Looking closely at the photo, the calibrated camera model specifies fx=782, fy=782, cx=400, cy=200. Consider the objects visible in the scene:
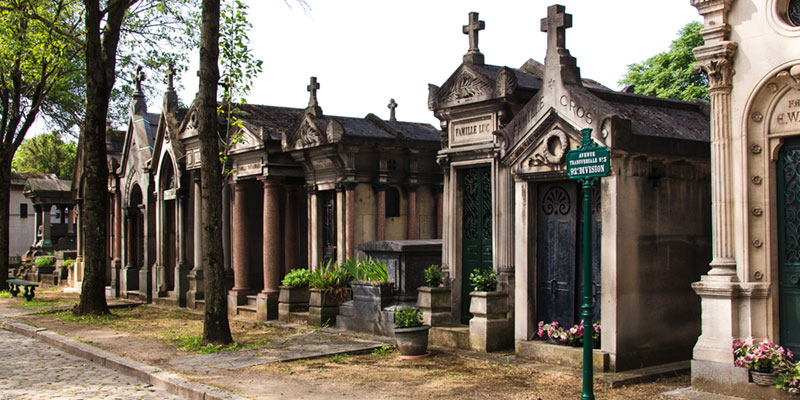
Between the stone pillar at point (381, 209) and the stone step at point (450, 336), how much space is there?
4265 mm

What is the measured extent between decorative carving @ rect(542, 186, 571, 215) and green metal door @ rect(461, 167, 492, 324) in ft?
5.62

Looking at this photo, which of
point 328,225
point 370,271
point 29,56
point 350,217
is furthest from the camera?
point 29,56

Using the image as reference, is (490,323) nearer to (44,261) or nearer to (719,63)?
(719,63)

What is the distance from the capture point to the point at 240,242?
1814 centimetres

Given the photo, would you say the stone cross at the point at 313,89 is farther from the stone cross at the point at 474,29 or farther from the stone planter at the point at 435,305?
the stone planter at the point at 435,305

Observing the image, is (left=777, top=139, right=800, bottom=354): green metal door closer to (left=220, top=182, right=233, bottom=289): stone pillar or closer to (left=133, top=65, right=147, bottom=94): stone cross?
(left=220, top=182, right=233, bottom=289): stone pillar

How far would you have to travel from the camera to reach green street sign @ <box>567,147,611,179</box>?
7.23 metres

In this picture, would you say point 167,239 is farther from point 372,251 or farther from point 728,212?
point 728,212

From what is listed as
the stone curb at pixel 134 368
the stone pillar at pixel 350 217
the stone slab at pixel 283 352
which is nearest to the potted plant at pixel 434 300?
the stone slab at pixel 283 352

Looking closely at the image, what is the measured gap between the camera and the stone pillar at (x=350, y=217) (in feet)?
52.2

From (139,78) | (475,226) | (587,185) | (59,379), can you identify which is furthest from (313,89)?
(587,185)

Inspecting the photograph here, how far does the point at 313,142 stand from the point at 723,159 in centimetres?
941

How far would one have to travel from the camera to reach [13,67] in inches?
965

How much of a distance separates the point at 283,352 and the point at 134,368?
87.5 inches
